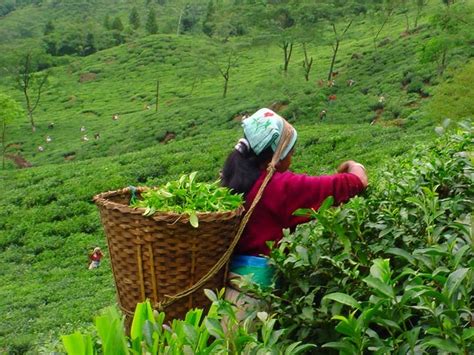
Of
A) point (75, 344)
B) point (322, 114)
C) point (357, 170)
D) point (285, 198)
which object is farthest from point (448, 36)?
point (75, 344)

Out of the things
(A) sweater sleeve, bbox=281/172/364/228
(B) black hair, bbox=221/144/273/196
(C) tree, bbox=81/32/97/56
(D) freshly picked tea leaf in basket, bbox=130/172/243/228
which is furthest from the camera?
(C) tree, bbox=81/32/97/56

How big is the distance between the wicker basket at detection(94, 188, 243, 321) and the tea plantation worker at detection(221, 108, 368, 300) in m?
0.17

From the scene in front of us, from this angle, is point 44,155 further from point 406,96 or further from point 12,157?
point 406,96

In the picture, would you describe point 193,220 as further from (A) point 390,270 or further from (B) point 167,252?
(A) point 390,270

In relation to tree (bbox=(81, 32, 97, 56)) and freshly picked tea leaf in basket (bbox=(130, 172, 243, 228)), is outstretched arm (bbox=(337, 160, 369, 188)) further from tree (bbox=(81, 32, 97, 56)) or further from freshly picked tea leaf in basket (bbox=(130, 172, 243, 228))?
tree (bbox=(81, 32, 97, 56))

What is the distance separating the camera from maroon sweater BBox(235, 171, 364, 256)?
9.12 ft

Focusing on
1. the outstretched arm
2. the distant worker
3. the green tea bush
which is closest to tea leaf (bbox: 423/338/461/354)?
the green tea bush

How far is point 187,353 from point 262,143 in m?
1.49

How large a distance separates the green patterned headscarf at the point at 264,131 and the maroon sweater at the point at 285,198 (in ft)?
0.49

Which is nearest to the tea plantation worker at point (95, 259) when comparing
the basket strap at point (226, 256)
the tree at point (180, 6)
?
the basket strap at point (226, 256)

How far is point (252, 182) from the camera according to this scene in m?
2.89

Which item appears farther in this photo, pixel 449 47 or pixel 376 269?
pixel 449 47

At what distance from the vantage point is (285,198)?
279 centimetres

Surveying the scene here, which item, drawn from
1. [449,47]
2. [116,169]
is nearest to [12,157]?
[116,169]
